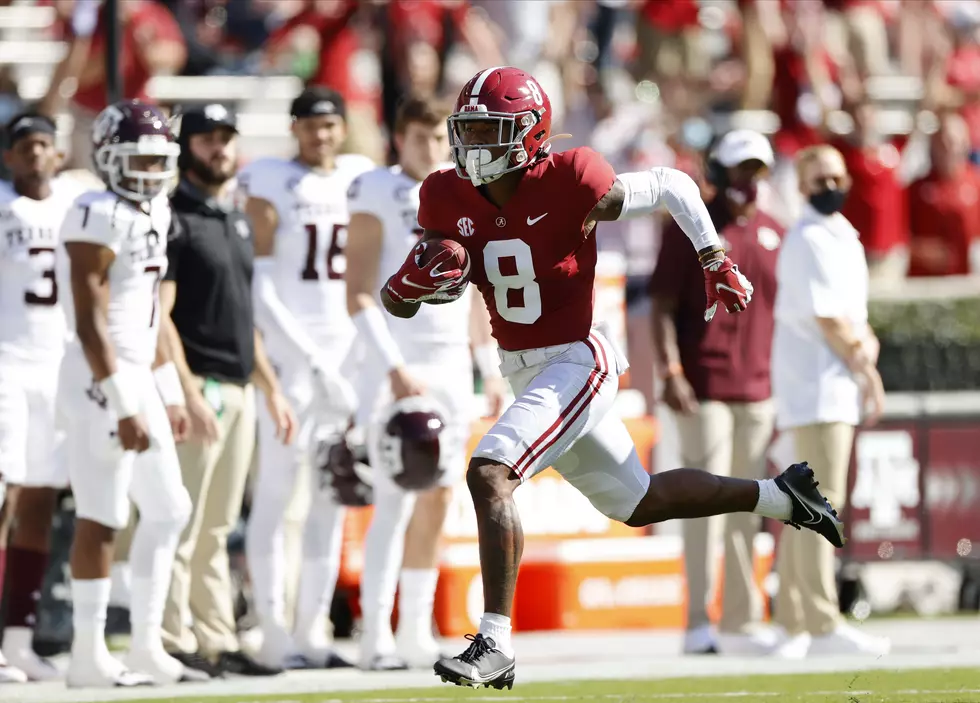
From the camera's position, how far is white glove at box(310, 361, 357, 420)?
859 centimetres

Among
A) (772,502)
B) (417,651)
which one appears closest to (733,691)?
(772,502)

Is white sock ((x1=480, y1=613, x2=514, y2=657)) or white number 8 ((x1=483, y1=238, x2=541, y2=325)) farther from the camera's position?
white number 8 ((x1=483, y1=238, x2=541, y2=325))

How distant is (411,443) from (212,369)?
94 cm

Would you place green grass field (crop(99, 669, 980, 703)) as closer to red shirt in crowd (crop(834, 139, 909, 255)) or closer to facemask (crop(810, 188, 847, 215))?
facemask (crop(810, 188, 847, 215))

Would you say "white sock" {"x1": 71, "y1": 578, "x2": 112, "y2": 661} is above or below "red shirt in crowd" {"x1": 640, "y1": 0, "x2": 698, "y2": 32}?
below

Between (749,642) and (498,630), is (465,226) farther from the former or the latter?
(749,642)

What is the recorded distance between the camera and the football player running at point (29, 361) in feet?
27.0

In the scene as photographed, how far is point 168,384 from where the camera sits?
26.4 ft

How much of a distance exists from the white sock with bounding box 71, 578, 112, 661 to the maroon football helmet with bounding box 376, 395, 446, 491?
1.28 m

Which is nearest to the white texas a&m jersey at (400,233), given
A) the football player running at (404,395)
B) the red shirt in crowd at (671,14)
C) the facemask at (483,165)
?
the football player running at (404,395)

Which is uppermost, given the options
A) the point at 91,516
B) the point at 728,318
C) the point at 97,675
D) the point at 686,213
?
the point at 686,213

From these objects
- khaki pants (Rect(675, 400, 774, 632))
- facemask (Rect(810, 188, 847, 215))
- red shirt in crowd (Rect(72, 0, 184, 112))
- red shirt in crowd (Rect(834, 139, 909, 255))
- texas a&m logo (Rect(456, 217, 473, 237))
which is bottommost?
khaki pants (Rect(675, 400, 774, 632))

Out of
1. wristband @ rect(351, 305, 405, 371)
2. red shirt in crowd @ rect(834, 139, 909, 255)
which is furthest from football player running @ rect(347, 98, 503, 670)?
red shirt in crowd @ rect(834, 139, 909, 255)

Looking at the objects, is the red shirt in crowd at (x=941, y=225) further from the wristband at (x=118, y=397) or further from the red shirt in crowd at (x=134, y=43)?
the wristband at (x=118, y=397)
